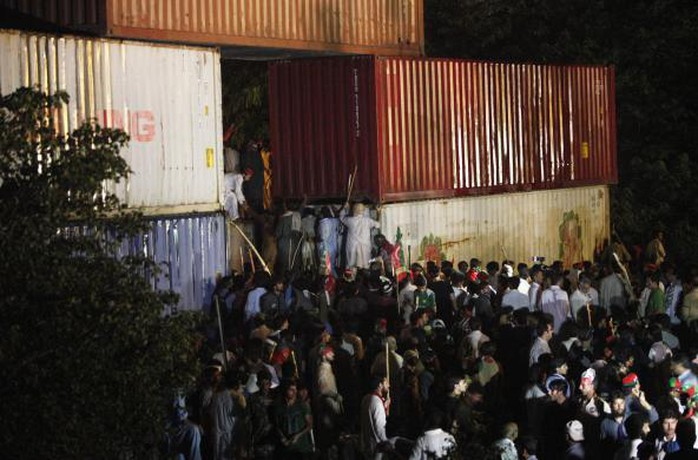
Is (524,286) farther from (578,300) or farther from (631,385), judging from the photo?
(631,385)

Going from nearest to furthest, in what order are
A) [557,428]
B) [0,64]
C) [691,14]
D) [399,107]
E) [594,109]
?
[557,428], [0,64], [399,107], [594,109], [691,14]

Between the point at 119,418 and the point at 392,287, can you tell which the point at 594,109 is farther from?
the point at 119,418

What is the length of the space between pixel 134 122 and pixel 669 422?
910cm

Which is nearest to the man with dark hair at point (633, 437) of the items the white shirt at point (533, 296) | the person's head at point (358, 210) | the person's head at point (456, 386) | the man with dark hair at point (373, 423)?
the person's head at point (456, 386)

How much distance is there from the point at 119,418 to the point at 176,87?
34.5 ft

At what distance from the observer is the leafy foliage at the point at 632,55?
3338 cm

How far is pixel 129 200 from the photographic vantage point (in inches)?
691

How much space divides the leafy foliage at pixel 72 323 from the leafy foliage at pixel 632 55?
2504 centimetres

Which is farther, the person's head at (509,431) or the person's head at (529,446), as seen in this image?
the person's head at (509,431)

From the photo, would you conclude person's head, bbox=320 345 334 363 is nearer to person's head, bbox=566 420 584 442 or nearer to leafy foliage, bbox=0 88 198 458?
person's head, bbox=566 420 584 442

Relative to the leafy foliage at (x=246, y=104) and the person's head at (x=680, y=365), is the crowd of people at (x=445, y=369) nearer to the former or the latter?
the person's head at (x=680, y=365)

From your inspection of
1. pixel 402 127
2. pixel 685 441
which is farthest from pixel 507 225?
pixel 685 441

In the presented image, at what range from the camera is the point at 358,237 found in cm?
2055

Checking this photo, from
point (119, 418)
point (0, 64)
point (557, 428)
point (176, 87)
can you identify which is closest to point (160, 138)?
point (176, 87)
